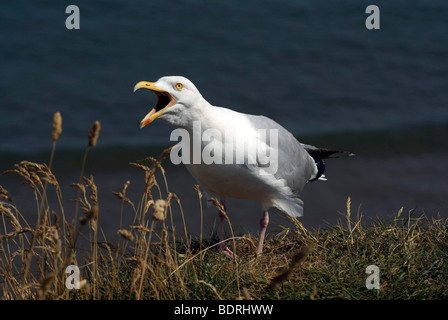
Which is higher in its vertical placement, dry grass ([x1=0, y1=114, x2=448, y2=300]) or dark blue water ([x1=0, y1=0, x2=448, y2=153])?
dark blue water ([x1=0, y1=0, x2=448, y2=153])

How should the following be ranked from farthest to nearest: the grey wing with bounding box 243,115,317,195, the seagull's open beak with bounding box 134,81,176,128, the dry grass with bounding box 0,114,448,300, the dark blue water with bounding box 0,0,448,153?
the dark blue water with bounding box 0,0,448,153 < the grey wing with bounding box 243,115,317,195 < the seagull's open beak with bounding box 134,81,176,128 < the dry grass with bounding box 0,114,448,300

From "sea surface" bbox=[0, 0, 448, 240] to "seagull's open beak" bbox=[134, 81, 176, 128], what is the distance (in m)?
2.07

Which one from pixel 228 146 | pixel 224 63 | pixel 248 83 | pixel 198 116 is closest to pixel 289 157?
pixel 228 146

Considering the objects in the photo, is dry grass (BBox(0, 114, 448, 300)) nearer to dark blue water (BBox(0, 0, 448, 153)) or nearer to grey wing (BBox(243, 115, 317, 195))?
grey wing (BBox(243, 115, 317, 195))

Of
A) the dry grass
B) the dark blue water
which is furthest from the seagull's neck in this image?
the dark blue water

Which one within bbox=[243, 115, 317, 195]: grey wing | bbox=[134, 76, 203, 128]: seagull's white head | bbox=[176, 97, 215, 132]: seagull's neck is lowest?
bbox=[243, 115, 317, 195]: grey wing

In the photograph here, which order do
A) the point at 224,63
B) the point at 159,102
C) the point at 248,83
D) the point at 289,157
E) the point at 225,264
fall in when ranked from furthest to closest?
the point at 224,63 < the point at 248,83 < the point at 289,157 < the point at 159,102 < the point at 225,264

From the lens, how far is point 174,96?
13.2 ft

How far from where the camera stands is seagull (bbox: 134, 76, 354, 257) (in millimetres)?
4051

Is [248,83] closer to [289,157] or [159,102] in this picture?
[289,157]

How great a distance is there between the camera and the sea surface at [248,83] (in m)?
6.72

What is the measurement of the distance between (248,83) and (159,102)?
3983 millimetres

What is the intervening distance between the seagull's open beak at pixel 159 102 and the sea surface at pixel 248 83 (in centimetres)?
207

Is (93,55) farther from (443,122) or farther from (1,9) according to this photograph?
(443,122)
